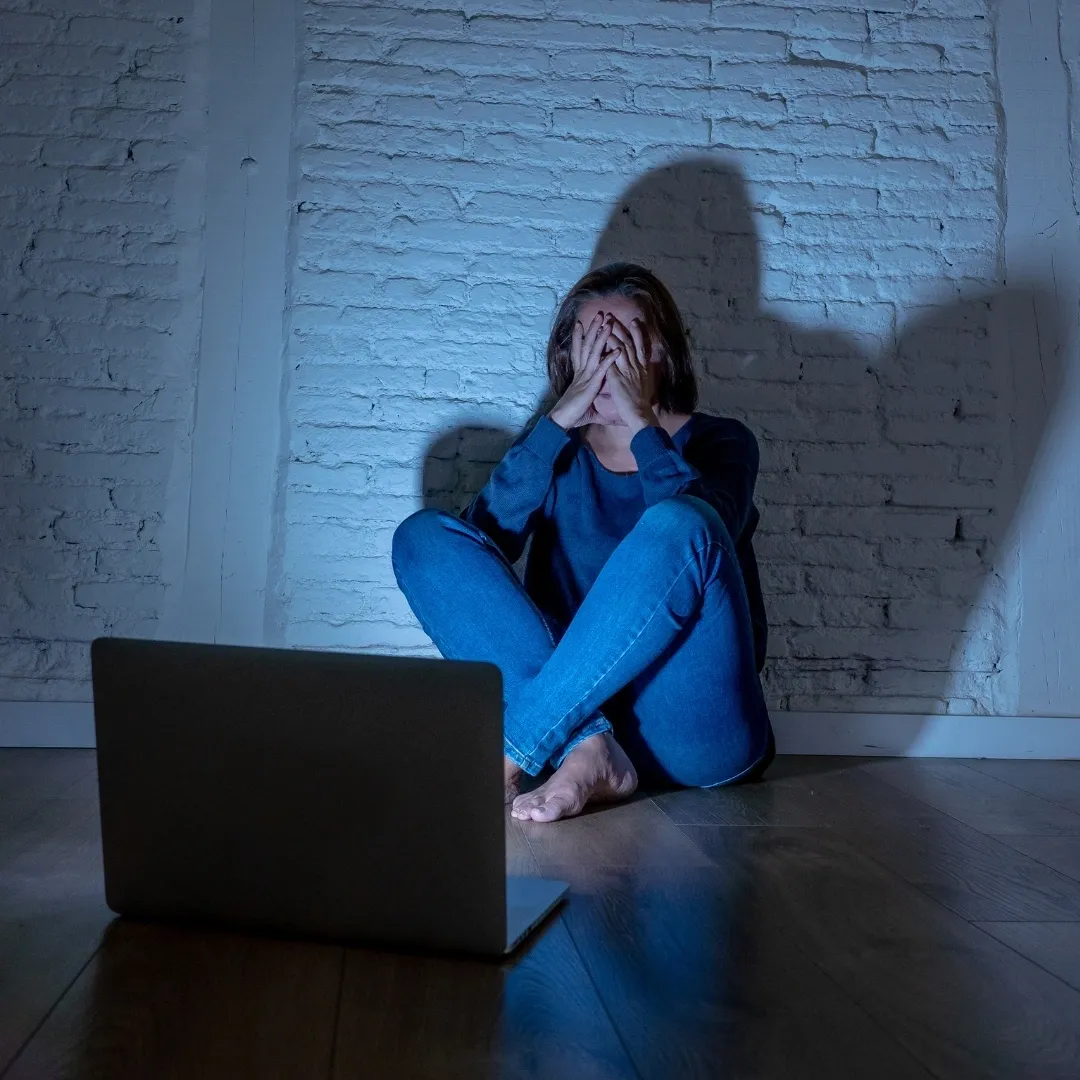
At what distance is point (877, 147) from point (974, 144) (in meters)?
0.21

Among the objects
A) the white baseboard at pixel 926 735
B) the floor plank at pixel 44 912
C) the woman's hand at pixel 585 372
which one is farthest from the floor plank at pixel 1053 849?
the floor plank at pixel 44 912

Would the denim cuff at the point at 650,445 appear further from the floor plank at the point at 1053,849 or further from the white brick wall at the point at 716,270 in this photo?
the floor plank at the point at 1053,849

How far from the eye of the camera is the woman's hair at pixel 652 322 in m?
2.13

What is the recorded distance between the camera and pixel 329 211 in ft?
7.69

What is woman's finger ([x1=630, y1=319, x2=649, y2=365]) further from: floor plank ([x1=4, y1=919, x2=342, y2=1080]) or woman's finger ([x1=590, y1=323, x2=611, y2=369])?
floor plank ([x1=4, y1=919, x2=342, y2=1080])

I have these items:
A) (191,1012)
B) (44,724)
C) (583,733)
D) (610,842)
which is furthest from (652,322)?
(191,1012)

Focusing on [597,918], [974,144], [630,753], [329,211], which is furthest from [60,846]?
[974,144]

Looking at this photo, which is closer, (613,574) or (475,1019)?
(475,1019)

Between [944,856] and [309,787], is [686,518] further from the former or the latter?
[309,787]

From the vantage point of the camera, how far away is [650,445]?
192 cm

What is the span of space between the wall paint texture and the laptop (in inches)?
49.6

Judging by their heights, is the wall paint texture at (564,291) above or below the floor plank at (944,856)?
above

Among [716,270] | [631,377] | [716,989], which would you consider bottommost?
[716,989]

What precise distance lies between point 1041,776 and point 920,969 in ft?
4.44
